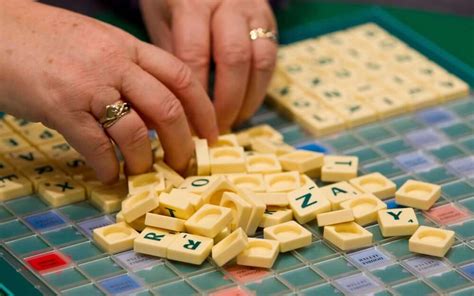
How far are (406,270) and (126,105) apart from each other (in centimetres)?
43

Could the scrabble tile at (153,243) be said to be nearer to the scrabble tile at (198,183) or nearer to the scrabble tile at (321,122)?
the scrabble tile at (198,183)

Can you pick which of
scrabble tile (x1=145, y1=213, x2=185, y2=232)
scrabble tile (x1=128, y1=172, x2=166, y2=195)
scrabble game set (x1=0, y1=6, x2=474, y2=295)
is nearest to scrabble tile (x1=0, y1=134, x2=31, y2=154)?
scrabble game set (x1=0, y1=6, x2=474, y2=295)

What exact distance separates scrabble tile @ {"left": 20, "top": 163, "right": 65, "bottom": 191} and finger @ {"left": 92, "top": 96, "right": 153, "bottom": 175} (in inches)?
4.8

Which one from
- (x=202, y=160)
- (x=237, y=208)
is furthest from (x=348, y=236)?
(x=202, y=160)

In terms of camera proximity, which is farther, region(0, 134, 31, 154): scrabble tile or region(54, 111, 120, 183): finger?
region(0, 134, 31, 154): scrabble tile

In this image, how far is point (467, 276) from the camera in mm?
1354

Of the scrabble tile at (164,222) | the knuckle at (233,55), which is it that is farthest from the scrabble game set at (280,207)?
the knuckle at (233,55)

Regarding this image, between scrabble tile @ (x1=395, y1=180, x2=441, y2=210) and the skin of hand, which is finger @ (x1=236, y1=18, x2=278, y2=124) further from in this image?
scrabble tile @ (x1=395, y1=180, x2=441, y2=210)

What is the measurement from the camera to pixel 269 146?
163 centimetres

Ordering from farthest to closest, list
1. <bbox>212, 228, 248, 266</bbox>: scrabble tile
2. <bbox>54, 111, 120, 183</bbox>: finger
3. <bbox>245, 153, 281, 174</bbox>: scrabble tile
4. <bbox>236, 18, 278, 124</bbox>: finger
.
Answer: <bbox>236, 18, 278, 124</bbox>: finger, <bbox>245, 153, 281, 174</bbox>: scrabble tile, <bbox>54, 111, 120, 183</bbox>: finger, <bbox>212, 228, 248, 266</bbox>: scrabble tile

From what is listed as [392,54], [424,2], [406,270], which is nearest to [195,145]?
[406,270]

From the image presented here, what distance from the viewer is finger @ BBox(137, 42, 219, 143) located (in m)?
1.51

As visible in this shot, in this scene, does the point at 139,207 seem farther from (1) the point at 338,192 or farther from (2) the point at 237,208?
(1) the point at 338,192

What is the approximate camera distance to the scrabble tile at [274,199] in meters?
1.47
